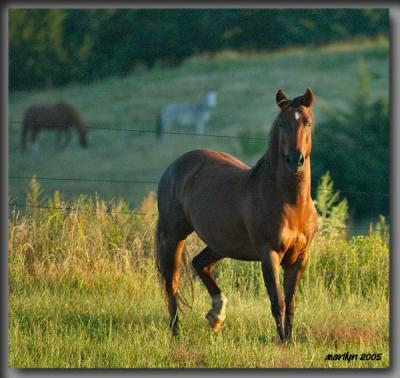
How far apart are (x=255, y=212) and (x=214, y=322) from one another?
1019 millimetres

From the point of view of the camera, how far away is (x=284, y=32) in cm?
2873

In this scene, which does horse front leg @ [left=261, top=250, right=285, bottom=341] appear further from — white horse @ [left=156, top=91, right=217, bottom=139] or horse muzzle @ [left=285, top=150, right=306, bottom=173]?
white horse @ [left=156, top=91, right=217, bottom=139]

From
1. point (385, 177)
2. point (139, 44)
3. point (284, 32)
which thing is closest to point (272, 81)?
point (284, 32)

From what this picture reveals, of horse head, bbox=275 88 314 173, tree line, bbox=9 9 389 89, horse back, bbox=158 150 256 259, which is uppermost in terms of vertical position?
tree line, bbox=9 9 389 89

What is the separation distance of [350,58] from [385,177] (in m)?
18.9

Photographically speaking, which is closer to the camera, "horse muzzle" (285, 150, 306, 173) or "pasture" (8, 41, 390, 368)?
"horse muzzle" (285, 150, 306, 173)

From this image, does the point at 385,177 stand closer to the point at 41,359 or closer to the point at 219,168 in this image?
the point at 219,168

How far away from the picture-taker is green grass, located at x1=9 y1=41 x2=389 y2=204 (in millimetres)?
34531

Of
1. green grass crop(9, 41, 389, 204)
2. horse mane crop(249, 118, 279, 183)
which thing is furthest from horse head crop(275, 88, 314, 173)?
green grass crop(9, 41, 389, 204)

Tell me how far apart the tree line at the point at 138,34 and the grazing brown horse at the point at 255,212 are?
17829 millimetres

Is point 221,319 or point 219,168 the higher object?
point 219,168

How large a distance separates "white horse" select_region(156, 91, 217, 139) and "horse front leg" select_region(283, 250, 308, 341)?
25.9 m

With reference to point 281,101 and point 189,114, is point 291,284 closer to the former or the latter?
point 281,101

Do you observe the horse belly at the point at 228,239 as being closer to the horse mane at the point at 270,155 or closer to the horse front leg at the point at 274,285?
the horse front leg at the point at 274,285
